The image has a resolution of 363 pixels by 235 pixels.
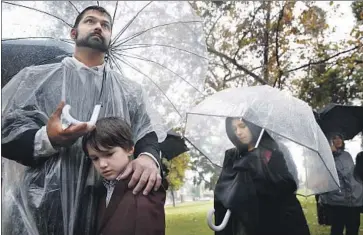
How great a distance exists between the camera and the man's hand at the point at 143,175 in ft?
4.43

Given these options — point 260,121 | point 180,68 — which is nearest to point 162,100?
point 180,68

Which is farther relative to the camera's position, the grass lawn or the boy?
the grass lawn

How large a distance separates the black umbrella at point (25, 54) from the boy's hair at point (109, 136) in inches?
13.6

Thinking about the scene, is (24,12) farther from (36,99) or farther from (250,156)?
(250,156)

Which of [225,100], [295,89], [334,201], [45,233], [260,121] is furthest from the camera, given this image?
[295,89]

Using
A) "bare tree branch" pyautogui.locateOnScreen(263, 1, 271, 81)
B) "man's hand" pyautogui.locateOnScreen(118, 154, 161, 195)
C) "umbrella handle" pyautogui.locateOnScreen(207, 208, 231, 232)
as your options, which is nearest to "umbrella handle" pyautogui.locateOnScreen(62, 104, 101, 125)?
"man's hand" pyautogui.locateOnScreen(118, 154, 161, 195)

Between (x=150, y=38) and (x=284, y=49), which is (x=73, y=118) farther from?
(x=284, y=49)

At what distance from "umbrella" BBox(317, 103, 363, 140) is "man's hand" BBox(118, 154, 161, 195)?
294cm

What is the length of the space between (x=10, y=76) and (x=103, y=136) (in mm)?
438

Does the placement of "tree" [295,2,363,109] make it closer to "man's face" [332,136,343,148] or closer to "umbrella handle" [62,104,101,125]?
"man's face" [332,136,343,148]

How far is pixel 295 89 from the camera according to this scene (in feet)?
24.2

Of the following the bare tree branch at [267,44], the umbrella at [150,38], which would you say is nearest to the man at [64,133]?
the umbrella at [150,38]

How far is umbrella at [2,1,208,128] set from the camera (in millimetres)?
1562

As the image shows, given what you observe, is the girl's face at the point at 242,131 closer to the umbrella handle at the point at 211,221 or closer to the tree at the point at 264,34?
the umbrella handle at the point at 211,221
